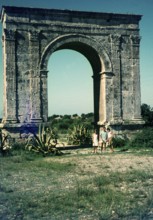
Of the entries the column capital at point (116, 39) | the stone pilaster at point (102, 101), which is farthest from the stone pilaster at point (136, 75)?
the stone pilaster at point (102, 101)

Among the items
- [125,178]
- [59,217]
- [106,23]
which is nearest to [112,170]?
[125,178]

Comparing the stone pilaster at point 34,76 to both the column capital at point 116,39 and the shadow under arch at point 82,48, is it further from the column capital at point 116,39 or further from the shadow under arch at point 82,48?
the column capital at point 116,39

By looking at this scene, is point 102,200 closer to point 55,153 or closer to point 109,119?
point 55,153

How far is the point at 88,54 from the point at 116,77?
215cm

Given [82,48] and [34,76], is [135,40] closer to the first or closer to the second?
[82,48]

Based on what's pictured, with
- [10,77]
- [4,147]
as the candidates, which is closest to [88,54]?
[10,77]

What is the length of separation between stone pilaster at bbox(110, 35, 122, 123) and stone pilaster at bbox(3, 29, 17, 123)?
5082 mm

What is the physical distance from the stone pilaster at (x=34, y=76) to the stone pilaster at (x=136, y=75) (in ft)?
16.7

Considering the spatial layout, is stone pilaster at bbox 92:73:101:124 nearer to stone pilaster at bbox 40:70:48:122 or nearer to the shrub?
the shrub

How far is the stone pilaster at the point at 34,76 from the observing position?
56.1 feet

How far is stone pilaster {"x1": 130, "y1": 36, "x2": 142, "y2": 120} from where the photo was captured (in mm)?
18547

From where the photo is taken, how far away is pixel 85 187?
25.3 ft

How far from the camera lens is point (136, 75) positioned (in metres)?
18.6

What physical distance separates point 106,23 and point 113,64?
218 cm
